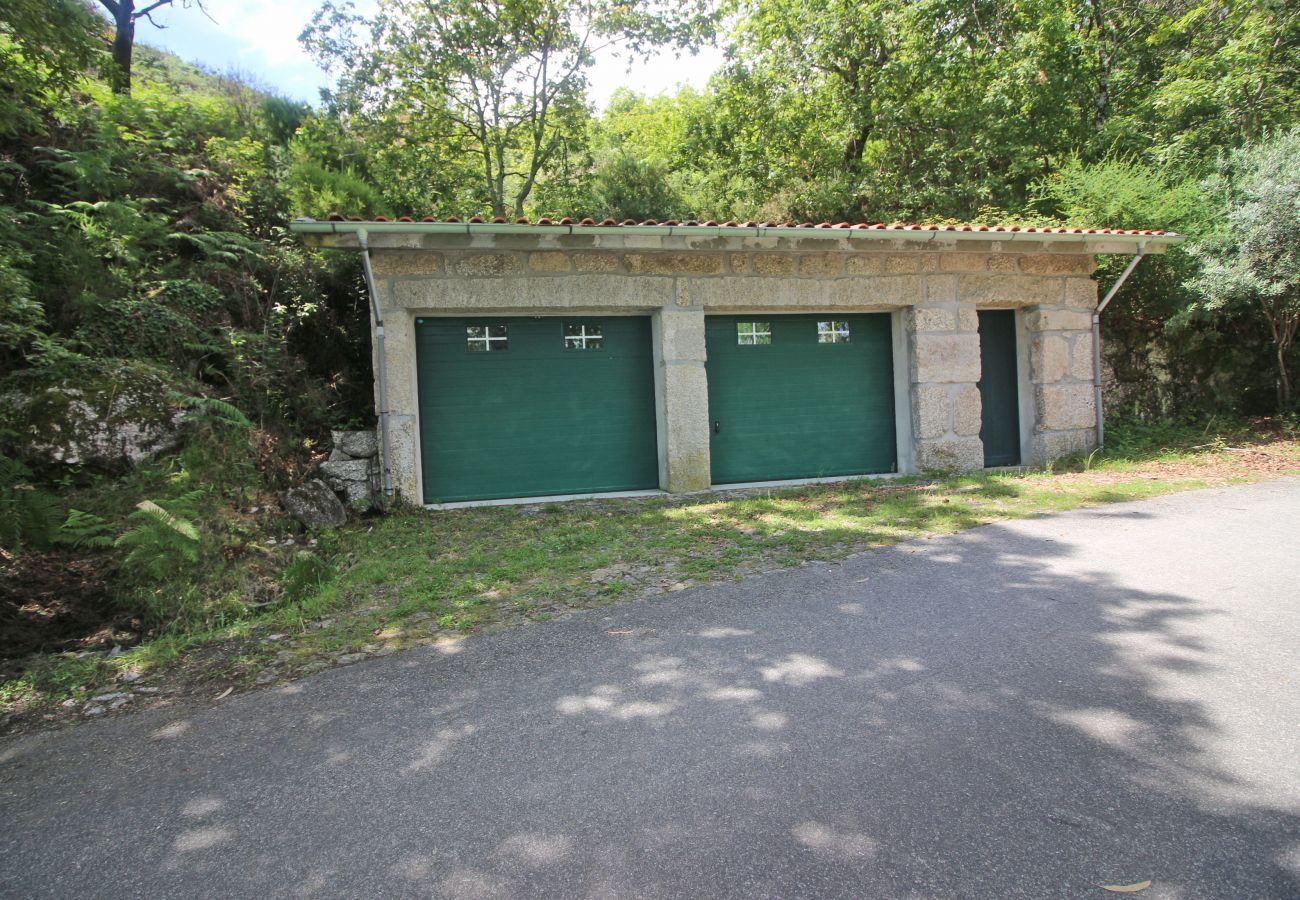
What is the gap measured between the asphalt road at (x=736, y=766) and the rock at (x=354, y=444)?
172 inches

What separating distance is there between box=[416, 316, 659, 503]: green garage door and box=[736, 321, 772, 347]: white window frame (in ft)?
3.95

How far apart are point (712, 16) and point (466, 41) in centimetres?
630

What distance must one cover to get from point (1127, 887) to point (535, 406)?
24.5ft

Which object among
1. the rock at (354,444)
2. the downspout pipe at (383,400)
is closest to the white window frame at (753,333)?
the downspout pipe at (383,400)

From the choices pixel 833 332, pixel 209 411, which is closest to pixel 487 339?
pixel 209 411

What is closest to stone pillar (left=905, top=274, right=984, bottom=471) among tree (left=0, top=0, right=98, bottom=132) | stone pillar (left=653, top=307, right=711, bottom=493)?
stone pillar (left=653, top=307, right=711, bottom=493)

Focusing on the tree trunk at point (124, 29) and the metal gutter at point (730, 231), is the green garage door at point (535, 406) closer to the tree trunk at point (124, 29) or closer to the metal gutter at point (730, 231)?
the metal gutter at point (730, 231)

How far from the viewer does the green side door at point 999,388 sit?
10164 mm

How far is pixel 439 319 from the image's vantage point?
845cm

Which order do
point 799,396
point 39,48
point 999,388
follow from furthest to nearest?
1. point 999,388
2. point 799,396
3. point 39,48

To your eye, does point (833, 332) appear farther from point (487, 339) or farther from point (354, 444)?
point (354, 444)

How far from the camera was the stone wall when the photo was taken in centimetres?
799

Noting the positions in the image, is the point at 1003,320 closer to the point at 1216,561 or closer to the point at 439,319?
the point at 1216,561

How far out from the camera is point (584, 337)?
8914mm
